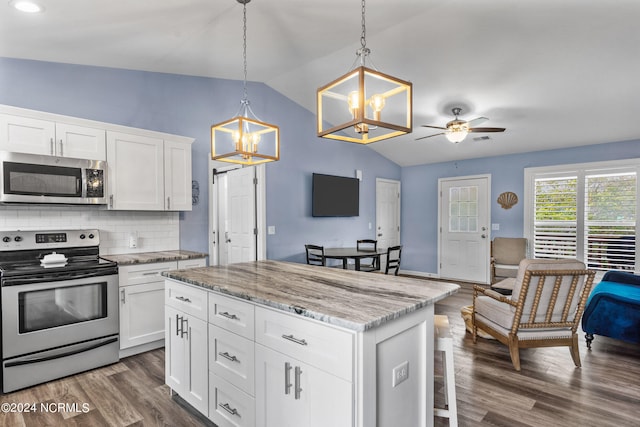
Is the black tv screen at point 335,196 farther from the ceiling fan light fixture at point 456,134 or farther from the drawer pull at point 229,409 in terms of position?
the drawer pull at point 229,409

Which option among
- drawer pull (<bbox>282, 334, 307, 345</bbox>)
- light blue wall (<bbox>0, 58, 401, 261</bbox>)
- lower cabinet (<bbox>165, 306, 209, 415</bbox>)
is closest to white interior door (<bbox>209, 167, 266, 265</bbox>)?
light blue wall (<bbox>0, 58, 401, 261</bbox>)

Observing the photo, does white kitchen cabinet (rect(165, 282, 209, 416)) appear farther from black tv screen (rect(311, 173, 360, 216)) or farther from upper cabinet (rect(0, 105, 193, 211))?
black tv screen (rect(311, 173, 360, 216))

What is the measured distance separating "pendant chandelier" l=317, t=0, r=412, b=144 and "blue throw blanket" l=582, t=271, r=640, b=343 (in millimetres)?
2607

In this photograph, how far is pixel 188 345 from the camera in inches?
89.3

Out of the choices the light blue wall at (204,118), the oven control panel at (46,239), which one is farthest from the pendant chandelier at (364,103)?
the oven control panel at (46,239)

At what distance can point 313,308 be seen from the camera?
59.9 inches

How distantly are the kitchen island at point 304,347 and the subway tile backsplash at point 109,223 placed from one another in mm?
1691

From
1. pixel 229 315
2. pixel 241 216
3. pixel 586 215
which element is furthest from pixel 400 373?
pixel 586 215

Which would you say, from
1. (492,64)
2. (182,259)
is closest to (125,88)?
(182,259)

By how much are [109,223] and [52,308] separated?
1.07 meters

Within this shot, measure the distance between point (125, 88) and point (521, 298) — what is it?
4.34 metres

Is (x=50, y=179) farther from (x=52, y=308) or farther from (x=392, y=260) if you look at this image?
(x=392, y=260)

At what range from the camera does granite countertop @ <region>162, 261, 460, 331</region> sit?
1.46 meters

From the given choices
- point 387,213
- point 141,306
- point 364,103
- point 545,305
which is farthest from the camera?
point 387,213
